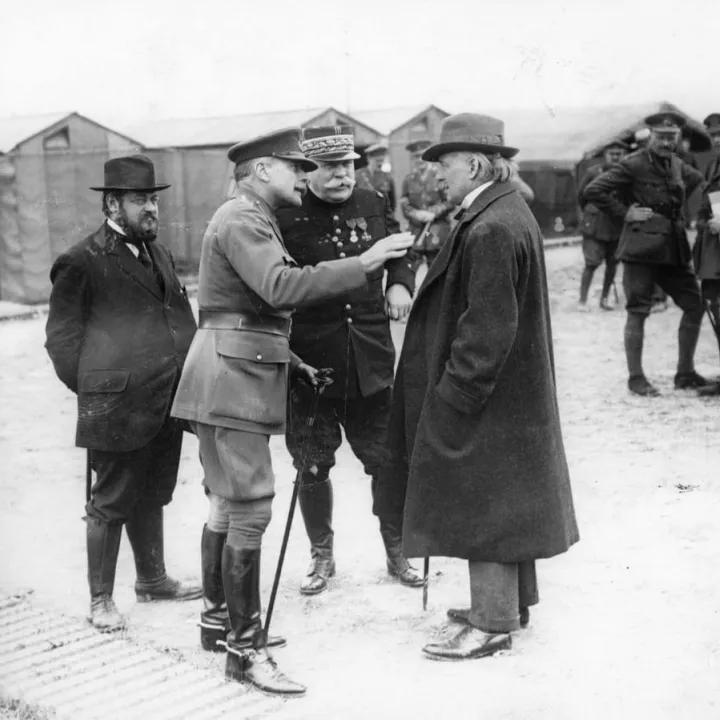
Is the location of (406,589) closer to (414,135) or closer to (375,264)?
(375,264)

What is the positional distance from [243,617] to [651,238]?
5.53 m

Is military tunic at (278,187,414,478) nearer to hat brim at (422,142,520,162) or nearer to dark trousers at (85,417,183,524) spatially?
dark trousers at (85,417,183,524)

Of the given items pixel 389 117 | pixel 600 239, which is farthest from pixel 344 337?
pixel 389 117

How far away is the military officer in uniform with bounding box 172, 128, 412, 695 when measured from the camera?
3.94 metres

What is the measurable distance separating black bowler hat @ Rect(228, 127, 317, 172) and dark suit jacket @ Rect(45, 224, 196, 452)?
84 cm

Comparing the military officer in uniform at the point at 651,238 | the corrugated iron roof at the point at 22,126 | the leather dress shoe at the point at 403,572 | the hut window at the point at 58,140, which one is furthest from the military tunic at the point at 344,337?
the hut window at the point at 58,140

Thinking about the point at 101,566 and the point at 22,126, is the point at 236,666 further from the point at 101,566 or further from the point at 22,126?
the point at 22,126

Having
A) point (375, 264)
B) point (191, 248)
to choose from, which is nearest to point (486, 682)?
point (375, 264)

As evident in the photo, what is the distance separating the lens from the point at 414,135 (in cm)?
2147

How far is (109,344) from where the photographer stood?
4613 millimetres

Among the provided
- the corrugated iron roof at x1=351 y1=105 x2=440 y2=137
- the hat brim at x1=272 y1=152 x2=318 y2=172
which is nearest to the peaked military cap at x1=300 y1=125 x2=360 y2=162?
the hat brim at x1=272 y1=152 x2=318 y2=172

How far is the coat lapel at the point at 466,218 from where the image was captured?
13.3ft

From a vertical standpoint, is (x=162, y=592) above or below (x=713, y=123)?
below

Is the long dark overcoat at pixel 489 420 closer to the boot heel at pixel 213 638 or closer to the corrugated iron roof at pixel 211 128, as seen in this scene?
the boot heel at pixel 213 638
